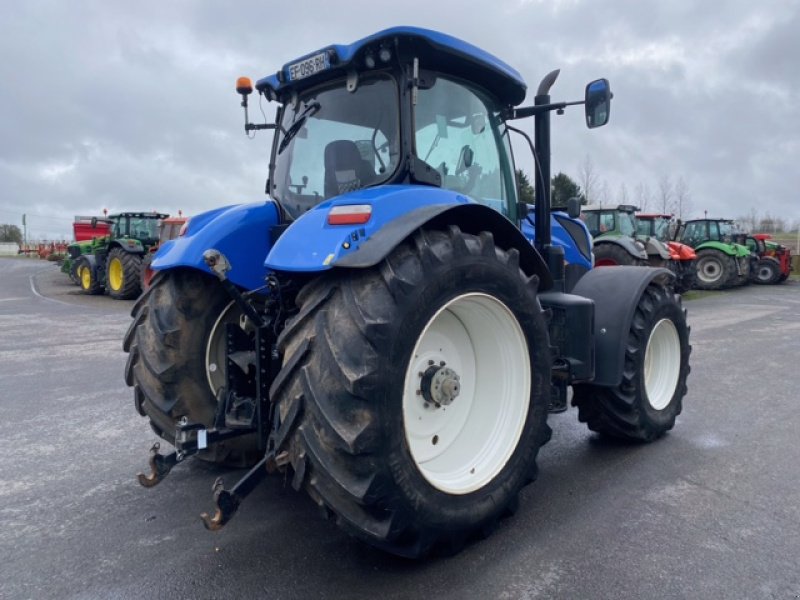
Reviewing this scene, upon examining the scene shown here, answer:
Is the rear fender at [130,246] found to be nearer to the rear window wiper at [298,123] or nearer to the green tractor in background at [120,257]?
the green tractor in background at [120,257]

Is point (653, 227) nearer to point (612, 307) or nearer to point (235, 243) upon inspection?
point (612, 307)

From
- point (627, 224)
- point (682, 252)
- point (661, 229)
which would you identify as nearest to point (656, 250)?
point (682, 252)

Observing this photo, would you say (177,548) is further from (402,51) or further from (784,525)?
(784,525)

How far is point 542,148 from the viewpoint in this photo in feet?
12.9

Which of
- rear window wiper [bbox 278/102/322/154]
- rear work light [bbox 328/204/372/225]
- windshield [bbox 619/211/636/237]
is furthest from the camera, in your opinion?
windshield [bbox 619/211/636/237]

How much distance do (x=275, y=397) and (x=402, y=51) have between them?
1.76 m

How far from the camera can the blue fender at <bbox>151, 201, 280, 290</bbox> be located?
308 cm

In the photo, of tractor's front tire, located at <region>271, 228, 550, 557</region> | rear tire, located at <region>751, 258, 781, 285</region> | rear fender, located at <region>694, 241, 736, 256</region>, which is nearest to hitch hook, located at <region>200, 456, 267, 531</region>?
tractor's front tire, located at <region>271, 228, 550, 557</region>

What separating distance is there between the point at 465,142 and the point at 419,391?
1.50m

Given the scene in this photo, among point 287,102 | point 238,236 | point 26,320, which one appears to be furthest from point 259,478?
point 26,320

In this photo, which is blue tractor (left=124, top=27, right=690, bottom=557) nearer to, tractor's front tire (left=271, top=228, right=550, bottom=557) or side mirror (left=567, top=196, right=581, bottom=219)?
tractor's front tire (left=271, top=228, right=550, bottom=557)

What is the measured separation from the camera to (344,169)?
3320mm

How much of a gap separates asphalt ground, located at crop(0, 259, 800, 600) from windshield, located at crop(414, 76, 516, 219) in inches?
68.6

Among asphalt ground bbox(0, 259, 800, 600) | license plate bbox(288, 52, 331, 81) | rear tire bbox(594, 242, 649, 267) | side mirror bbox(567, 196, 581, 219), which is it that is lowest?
asphalt ground bbox(0, 259, 800, 600)
